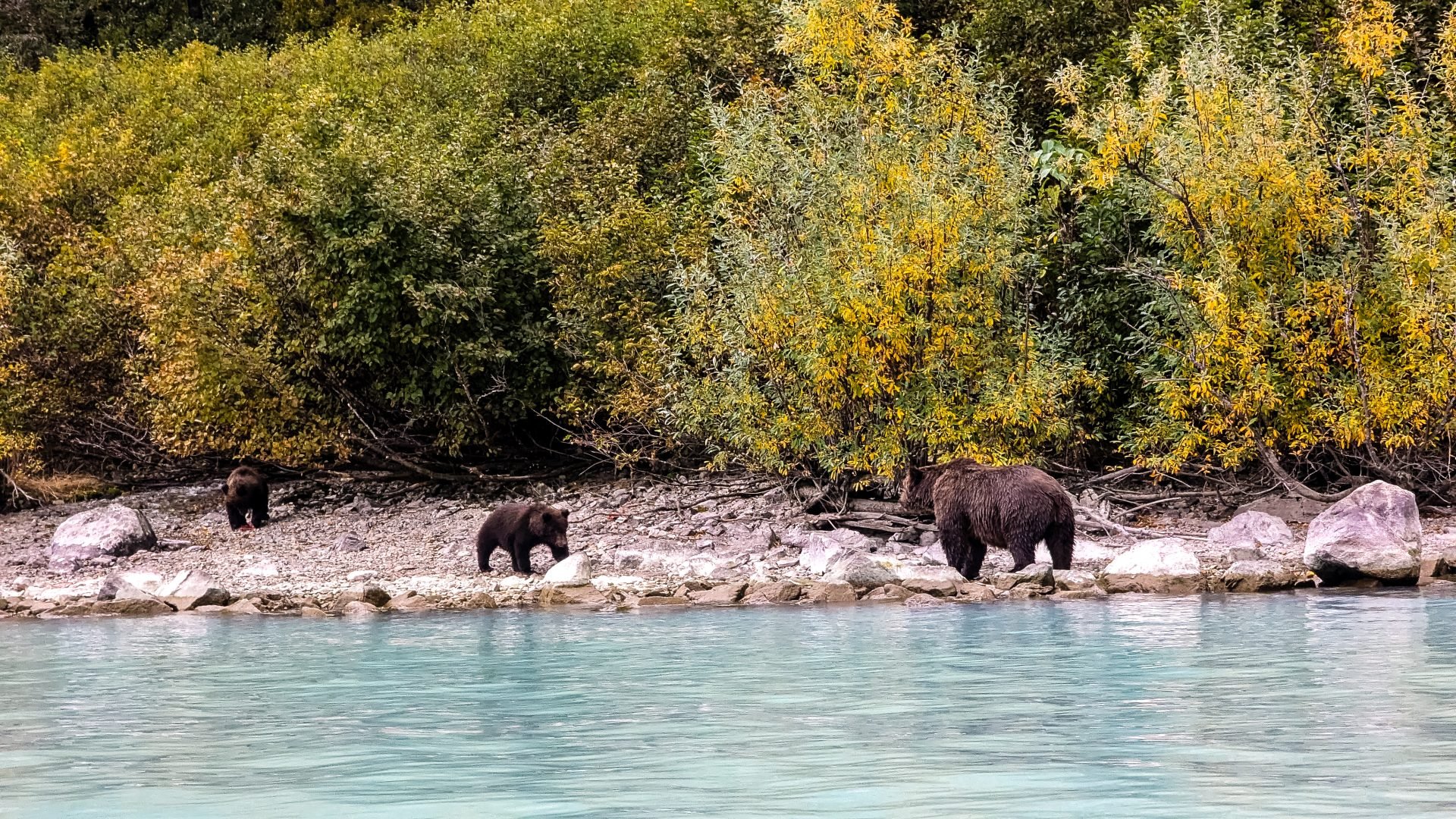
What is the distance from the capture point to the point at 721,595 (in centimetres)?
1653

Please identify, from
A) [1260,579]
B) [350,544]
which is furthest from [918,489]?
[350,544]

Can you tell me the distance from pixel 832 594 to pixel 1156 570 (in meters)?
3.37

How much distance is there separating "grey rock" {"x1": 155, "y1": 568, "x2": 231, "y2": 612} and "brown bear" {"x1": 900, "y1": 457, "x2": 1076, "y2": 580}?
25.2 ft

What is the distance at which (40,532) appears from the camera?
2583 cm

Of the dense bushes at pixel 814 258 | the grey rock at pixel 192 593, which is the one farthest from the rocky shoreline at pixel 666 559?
the dense bushes at pixel 814 258

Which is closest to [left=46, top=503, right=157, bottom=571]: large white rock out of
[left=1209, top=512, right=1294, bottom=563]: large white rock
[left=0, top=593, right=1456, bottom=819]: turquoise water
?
[left=0, top=593, right=1456, bottom=819]: turquoise water

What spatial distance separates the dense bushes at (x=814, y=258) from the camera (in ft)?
64.5

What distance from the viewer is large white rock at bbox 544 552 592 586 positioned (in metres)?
17.4

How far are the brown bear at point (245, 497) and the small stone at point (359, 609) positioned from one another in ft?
30.2

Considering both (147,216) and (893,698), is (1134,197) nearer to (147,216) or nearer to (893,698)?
(893,698)

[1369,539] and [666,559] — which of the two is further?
[666,559]

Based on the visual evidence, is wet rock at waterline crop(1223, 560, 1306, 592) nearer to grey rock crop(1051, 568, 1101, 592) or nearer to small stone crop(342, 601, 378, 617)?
grey rock crop(1051, 568, 1101, 592)

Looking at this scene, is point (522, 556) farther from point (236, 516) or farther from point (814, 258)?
point (236, 516)

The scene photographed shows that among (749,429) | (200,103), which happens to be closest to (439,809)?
(749,429)
